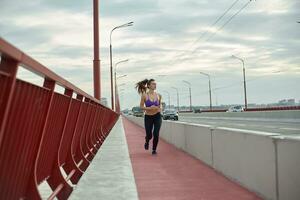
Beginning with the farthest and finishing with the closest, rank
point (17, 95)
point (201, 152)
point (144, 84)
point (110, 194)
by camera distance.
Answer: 1. point (144, 84)
2. point (201, 152)
3. point (110, 194)
4. point (17, 95)

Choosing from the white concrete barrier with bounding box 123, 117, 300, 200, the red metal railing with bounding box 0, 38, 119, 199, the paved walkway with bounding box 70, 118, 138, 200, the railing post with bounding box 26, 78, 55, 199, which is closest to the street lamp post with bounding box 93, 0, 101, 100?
the white concrete barrier with bounding box 123, 117, 300, 200

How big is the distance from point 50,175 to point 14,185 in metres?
1.69

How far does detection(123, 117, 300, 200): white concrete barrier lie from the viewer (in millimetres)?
4699

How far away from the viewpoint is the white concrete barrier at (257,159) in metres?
4.70

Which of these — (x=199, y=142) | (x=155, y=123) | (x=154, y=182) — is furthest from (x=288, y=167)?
(x=155, y=123)

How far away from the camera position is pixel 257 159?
5754 millimetres

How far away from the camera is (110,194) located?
5.23 metres

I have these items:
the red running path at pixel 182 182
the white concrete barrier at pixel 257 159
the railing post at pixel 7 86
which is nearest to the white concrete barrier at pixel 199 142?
the white concrete barrier at pixel 257 159

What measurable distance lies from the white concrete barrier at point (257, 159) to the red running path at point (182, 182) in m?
0.17

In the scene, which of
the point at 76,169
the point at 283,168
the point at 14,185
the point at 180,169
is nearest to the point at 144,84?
the point at 180,169

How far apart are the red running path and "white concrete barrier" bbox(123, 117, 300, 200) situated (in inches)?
6.6

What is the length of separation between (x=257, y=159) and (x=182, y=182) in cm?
163

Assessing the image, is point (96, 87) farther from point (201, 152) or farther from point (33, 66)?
point (33, 66)

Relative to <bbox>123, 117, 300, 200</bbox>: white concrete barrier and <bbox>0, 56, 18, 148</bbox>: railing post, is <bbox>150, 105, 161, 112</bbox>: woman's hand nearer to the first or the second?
<bbox>123, 117, 300, 200</bbox>: white concrete barrier
